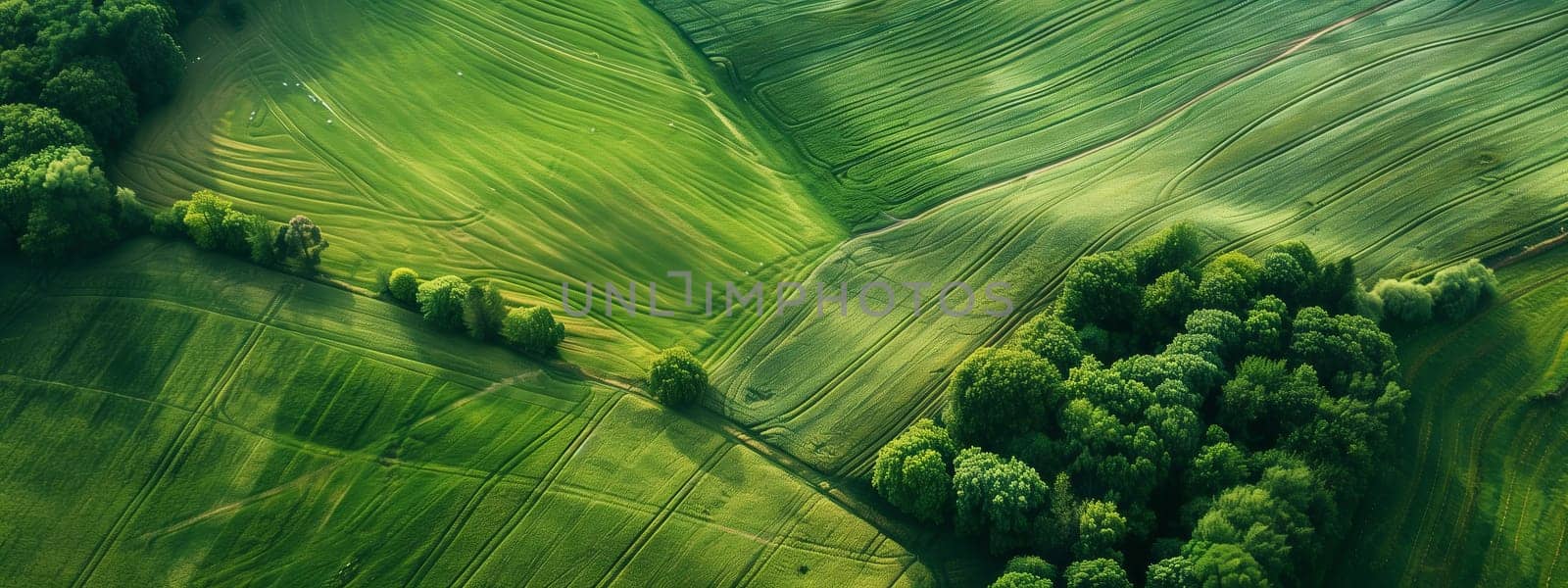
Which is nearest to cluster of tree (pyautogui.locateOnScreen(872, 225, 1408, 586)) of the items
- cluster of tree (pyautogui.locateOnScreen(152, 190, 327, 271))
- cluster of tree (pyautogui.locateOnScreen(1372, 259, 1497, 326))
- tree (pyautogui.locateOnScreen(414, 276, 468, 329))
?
cluster of tree (pyautogui.locateOnScreen(1372, 259, 1497, 326))

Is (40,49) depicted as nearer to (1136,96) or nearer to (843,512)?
(843,512)

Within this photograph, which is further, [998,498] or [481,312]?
[481,312]

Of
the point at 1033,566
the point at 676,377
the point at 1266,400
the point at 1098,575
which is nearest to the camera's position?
the point at 1098,575

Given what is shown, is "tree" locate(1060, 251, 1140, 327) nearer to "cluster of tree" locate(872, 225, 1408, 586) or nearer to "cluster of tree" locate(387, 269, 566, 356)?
"cluster of tree" locate(872, 225, 1408, 586)

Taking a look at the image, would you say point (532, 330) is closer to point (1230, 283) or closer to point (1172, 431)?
point (1172, 431)

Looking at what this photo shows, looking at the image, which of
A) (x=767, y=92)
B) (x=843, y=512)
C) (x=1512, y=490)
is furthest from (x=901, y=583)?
(x=767, y=92)

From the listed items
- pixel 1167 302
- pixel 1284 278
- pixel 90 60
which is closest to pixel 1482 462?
pixel 1284 278
